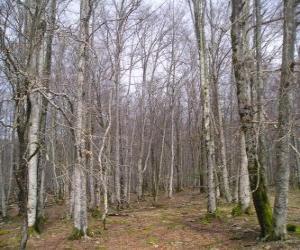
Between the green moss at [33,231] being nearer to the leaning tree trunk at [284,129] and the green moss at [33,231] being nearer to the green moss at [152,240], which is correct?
the green moss at [152,240]

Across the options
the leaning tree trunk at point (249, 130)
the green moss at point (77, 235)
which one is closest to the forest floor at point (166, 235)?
the green moss at point (77, 235)

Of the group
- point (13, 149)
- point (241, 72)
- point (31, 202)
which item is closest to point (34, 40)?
point (241, 72)

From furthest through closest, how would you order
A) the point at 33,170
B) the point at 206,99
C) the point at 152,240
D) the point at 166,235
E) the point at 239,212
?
the point at 206,99 → the point at 239,212 → the point at 33,170 → the point at 166,235 → the point at 152,240

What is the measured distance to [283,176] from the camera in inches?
292

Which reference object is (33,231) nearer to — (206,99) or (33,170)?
(33,170)

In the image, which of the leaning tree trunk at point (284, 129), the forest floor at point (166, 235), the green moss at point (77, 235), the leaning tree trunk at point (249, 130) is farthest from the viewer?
the green moss at point (77, 235)

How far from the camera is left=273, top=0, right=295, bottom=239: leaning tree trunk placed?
24.2 feet

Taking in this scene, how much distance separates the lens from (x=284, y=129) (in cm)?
736

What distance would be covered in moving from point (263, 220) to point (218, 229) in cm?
242

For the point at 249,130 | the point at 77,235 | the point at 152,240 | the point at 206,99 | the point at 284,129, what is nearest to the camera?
the point at 284,129

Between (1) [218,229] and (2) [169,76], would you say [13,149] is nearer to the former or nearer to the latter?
Result: (2) [169,76]

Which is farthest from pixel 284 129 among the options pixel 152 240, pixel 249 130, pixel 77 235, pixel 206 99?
pixel 77 235

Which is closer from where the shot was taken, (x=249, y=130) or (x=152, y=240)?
(x=249, y=130)

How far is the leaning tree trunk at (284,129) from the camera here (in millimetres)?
7375
